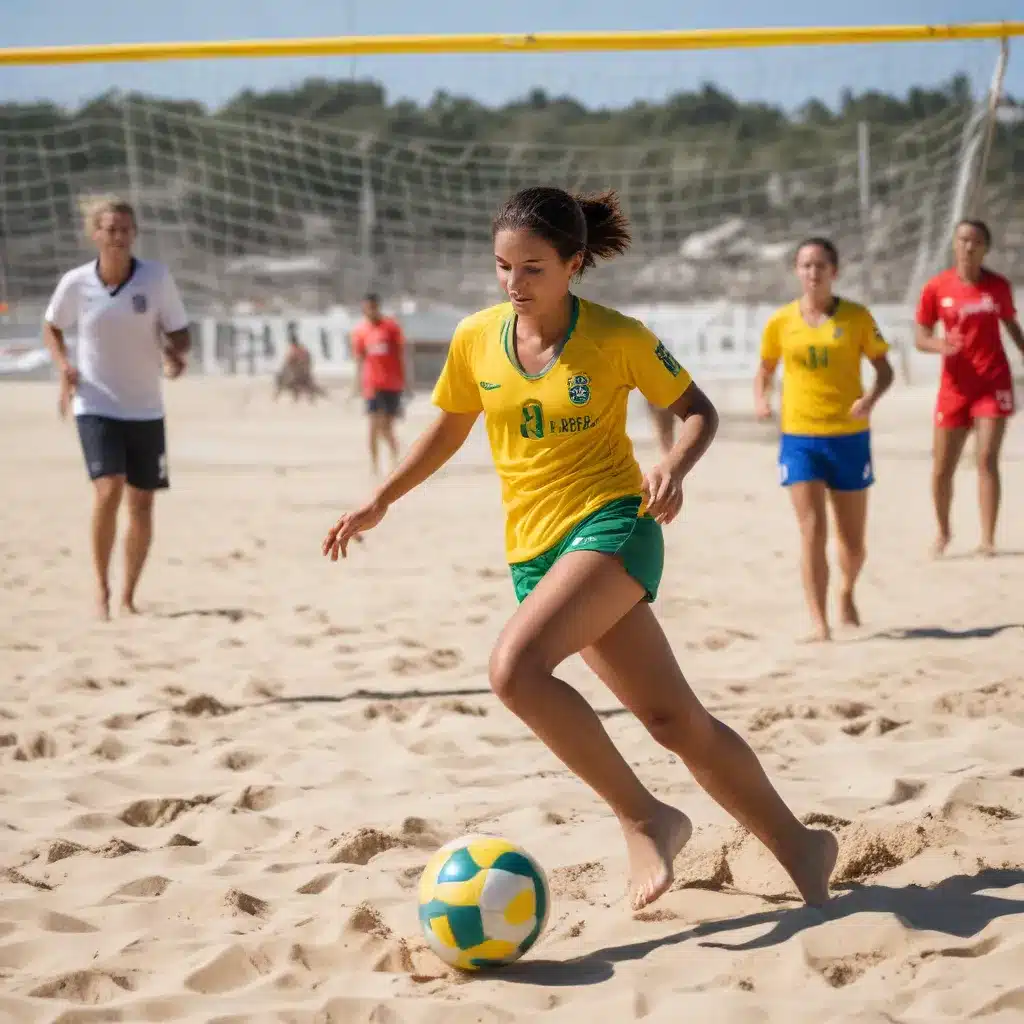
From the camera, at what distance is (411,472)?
327 cm

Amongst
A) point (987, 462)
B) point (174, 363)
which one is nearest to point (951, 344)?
point (987, 462)

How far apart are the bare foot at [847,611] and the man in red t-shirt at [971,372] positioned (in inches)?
76.8

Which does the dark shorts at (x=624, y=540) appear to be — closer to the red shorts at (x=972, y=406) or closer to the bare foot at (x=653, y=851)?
the bare foot at (x=653, y=851)

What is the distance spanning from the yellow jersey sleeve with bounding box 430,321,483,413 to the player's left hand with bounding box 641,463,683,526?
58cm

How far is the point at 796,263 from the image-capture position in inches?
232

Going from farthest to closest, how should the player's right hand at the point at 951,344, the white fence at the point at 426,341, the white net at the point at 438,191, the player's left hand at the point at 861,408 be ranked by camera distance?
the white fence at the point at 426,341 → the white net at the point at 438,191 → the player's right hand at the point at 951,344 → the player's left hand at the point at 861,408

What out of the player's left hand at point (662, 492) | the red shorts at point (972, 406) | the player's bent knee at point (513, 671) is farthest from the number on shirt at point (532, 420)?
→ the red shorts at point (972, 406)

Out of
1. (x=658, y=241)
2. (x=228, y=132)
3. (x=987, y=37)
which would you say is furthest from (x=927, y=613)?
(x=228, y=132)

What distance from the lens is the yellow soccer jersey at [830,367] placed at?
5.98 meters

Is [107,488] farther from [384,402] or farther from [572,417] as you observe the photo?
[384,402]

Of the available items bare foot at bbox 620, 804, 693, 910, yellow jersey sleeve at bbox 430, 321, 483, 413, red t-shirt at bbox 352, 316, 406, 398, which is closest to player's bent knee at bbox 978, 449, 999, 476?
yellow jersey sleeve at bbox 430, 321, 483, 413

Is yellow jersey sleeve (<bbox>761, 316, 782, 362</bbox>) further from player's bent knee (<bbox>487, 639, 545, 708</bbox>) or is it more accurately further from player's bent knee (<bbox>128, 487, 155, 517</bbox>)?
player's bent knee (<bbox>487, 639, 545, 708</bbox>)

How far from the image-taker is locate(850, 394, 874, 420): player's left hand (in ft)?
19.2

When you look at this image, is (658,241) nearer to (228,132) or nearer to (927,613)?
(228,132)
